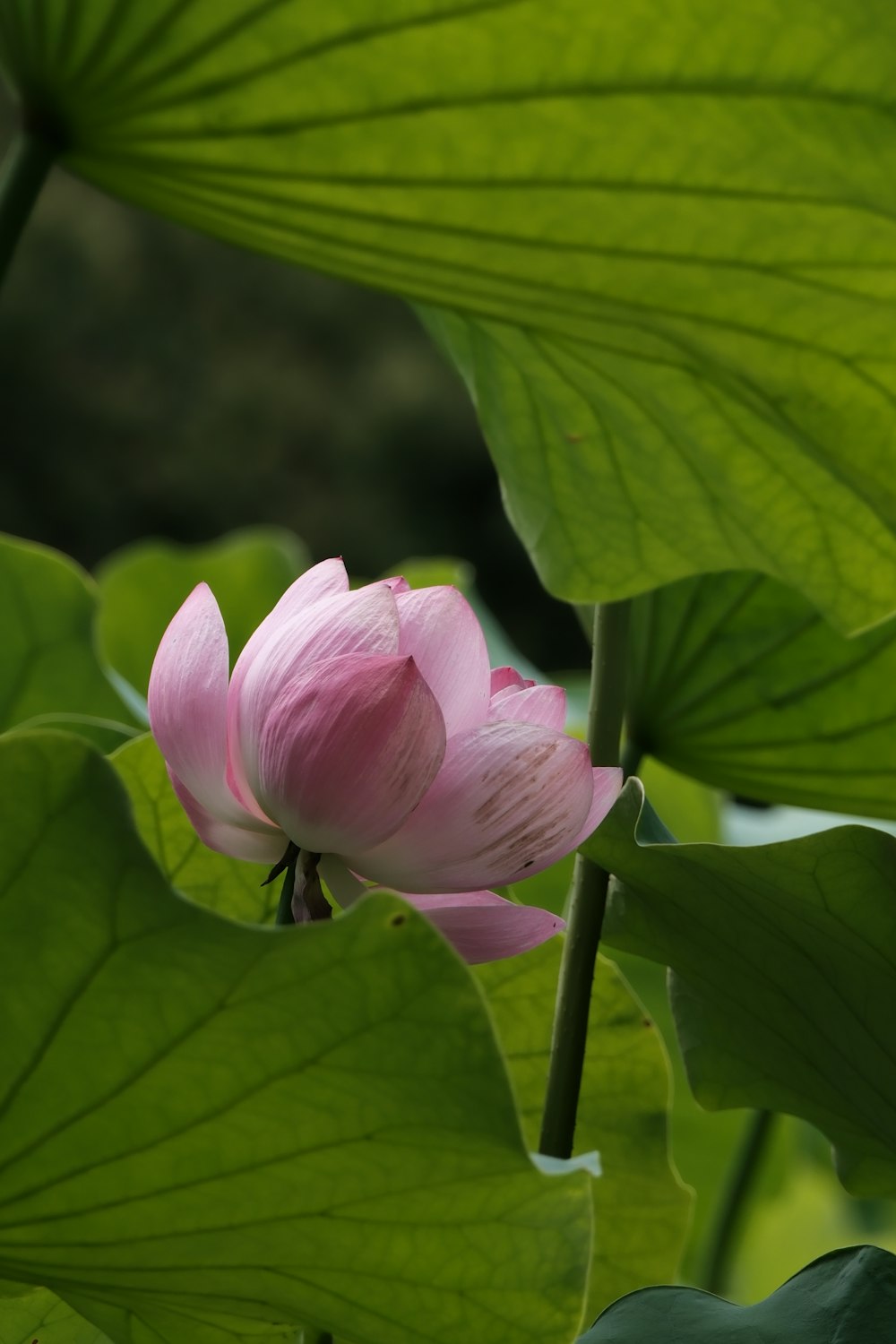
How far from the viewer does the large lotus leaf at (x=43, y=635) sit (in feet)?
2.52

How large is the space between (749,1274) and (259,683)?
48.2 inches

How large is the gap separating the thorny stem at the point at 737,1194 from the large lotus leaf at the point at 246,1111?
454 mm

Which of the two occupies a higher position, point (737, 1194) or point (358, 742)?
point (358, 742)

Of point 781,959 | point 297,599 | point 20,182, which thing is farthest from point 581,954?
point 20,182

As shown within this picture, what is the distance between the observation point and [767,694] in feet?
2.04

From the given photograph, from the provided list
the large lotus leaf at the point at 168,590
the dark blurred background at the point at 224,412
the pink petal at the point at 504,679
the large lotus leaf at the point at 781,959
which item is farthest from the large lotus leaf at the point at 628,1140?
the dark blurred background at the point at 224,412

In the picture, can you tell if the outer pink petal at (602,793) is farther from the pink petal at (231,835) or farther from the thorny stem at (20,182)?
the thorny stem at (20,182)

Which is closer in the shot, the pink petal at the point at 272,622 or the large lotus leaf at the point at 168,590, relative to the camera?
the pink petal at the point at 272,622

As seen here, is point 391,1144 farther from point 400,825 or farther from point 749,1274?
point 749,1274

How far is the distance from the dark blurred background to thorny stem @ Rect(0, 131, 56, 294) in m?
6.58

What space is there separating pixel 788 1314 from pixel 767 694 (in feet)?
0.98

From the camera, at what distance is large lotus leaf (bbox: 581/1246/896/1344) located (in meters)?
0.35

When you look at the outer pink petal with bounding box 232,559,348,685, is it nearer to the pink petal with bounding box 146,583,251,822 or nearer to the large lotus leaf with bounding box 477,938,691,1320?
the pink petal with bounding box 146,583,251,822

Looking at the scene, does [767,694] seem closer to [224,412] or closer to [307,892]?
[307,892]
